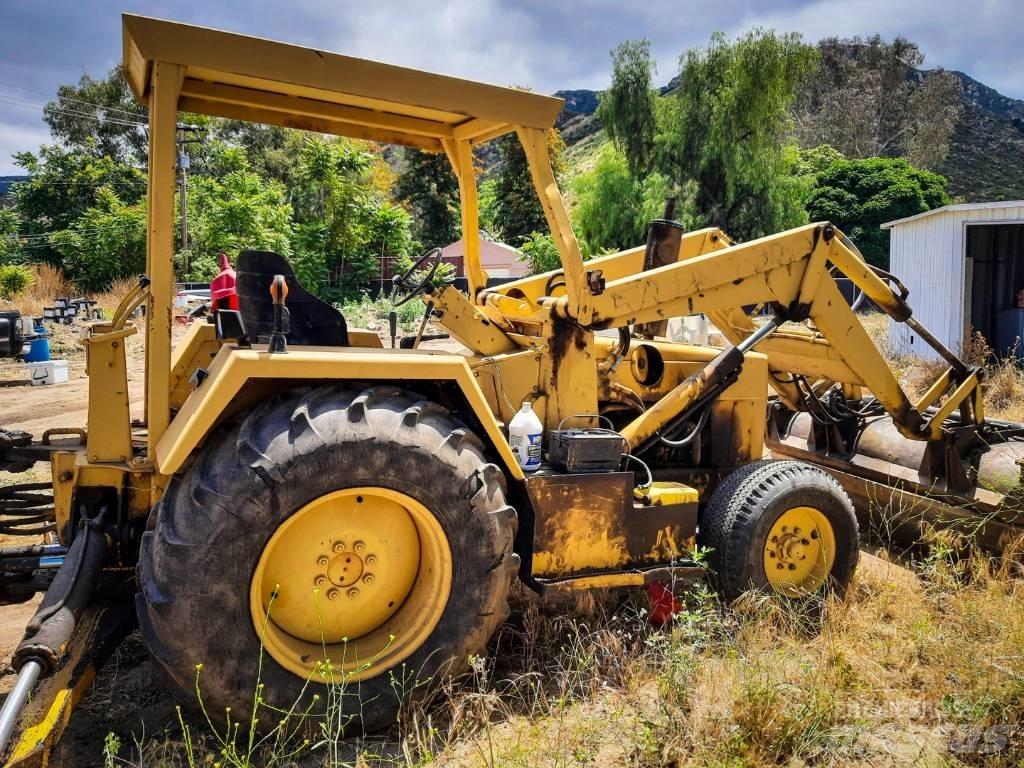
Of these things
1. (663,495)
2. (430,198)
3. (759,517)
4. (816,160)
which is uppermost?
(816,160)

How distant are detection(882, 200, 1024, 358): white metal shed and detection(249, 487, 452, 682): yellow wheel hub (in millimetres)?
10960

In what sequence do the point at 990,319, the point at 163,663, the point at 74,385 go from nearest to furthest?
the point at 163,663
the point at 74,385
the point at 990,319

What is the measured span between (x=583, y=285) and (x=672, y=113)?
26111 millimetres

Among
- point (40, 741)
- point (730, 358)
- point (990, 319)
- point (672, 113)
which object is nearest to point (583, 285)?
point (730, 358)

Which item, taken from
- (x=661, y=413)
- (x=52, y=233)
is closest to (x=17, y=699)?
(x=661, y=413)

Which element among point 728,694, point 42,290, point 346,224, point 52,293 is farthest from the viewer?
point 346,224

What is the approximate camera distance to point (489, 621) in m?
3.22

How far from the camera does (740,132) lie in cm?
2650

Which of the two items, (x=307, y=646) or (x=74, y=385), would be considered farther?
(x=74, y=385)

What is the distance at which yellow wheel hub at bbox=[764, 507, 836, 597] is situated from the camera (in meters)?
4.17

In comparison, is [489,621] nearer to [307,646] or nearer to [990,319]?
[307,646]

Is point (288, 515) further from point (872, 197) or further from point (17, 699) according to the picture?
point (872, 197)

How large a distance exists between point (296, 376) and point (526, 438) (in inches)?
46.2

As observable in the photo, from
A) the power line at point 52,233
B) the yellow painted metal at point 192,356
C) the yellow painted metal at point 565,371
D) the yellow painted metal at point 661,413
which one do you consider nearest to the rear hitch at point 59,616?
the yellow painted metal at point 192,356
